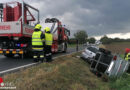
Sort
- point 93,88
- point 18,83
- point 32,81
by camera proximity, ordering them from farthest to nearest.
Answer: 1. point 93,88
2. point 32,81
3. point 18,83

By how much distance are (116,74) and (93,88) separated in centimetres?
202

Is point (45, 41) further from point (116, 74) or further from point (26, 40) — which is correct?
point (116, 74)

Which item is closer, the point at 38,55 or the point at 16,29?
the point at 38,55

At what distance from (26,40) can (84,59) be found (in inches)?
173

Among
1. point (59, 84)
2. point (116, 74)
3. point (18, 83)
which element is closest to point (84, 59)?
point (116, 74)

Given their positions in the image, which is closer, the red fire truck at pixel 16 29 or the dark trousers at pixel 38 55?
the dark trousers at pixel 38 55

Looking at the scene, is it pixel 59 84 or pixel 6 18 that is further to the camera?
pixel 6 18

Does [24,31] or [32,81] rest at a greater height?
[24,31]

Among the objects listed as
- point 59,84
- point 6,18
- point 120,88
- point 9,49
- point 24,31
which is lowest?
point 120,88

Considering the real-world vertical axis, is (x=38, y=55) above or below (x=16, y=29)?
below

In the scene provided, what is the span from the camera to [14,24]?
768cm

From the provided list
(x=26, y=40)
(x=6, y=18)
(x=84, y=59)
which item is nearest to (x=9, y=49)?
(x=26, y=40)

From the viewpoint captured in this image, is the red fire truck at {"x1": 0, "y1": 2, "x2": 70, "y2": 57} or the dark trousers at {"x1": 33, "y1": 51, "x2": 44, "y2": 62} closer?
the dark trousers at {"x1": 33, "y1": 51, "x2": 44, "y2": 62}

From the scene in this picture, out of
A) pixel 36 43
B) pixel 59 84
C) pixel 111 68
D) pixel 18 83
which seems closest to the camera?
pixel 18 83
